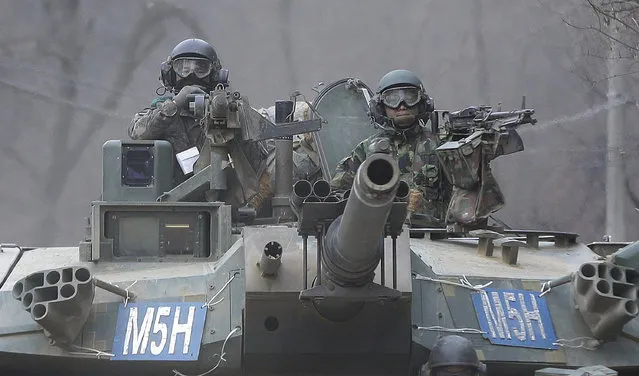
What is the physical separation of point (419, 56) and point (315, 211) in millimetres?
16131

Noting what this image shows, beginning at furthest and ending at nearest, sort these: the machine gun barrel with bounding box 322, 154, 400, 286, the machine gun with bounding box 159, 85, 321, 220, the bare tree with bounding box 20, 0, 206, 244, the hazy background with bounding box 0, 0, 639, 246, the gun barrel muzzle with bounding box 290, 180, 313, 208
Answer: the bare tree with bounding box 20, 0, 206, 244, the hazy background with bounding box 0, 0, 639, 246, the machine gun with bounding box 159, 85, 321, 220, the gun barrel muzzle with bounding box 290, 180, 313, 208, the machine gun barrel with bounding box 322, 154, 400, 286

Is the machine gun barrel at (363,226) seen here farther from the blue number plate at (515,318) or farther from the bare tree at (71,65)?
the bare tree at (71,65)

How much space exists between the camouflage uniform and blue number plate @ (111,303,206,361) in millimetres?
3874

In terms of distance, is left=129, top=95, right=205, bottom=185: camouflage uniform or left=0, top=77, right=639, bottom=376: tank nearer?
left=0, top=77, right=639, bottom=376: tank

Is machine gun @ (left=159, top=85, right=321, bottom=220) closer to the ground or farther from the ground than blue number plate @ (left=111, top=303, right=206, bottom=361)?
farther from the ground

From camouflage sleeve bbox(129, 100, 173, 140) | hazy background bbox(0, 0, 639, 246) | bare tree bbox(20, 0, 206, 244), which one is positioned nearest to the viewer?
camouflage sleeve bbox(129, 100, 173, 140)

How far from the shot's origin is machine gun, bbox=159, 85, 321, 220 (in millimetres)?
11445

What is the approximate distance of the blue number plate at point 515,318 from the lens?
9906 mm

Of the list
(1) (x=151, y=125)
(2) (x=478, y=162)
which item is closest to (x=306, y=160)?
(1) (x=151, y=125)

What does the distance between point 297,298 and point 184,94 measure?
15.6 feet

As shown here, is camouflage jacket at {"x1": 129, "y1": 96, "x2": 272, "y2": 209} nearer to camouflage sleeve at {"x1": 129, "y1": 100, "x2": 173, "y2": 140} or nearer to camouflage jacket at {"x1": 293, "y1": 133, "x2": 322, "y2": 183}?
camouflage sleeve at {"x1": 129, "y1": 100, "x2": 173, "y2": 140}

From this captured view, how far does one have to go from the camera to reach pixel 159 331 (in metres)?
9.63

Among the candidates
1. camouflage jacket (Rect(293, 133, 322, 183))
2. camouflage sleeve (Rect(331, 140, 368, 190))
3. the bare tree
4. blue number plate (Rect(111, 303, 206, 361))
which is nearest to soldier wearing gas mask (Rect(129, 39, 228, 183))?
camouflage jacket (Rect(293, 133, 322, 183))

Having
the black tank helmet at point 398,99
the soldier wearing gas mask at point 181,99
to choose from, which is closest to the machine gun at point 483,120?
the black tank helmet at point 398,99
